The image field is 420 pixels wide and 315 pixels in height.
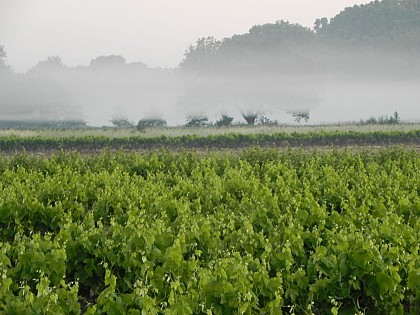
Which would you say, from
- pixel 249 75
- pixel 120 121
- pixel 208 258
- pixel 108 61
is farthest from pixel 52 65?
pixel 208 258

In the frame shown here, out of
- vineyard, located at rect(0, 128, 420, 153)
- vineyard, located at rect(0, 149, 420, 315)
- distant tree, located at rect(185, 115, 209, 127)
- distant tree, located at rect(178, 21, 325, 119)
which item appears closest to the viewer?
vineyard, located at rect(0, 149, 420, 315)

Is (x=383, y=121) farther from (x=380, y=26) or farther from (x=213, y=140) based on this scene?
(x=380, y=26)

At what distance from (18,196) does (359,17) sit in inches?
4022

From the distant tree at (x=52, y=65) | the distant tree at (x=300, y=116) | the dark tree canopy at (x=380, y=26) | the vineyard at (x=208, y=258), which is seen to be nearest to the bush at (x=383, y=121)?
the distant tree at (x=300, y=116)

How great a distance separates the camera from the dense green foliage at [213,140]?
35650 mm

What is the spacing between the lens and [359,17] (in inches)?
4208

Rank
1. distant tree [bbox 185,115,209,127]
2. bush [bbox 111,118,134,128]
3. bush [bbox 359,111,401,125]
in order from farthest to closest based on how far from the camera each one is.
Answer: bush [bbox 111,118,134,128]
distant tree [bbox 185,115,209,127]
bush [bbox 359,111,401,125]

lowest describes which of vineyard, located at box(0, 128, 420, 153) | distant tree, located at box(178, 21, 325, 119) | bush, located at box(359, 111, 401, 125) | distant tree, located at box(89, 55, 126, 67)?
vineyard, located at box(0, 128, 420, 153)

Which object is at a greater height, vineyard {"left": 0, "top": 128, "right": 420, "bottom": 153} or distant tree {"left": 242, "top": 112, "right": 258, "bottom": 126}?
distant tree {"left": 242, "top": 112, "right": 258, "bottom": 126}

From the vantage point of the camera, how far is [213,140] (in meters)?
36.8

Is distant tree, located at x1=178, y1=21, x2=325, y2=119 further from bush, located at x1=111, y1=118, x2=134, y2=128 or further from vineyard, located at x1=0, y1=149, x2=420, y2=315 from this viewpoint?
vineyard, located at x1=0, y1=149, x2=420, y2=315

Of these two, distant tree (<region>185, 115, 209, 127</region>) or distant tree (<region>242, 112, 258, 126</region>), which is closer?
distant tree (<region>185, 115, 209, 127</region>)

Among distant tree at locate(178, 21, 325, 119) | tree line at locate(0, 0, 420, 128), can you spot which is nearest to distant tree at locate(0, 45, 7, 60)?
tree line at locate(0, 0, 420, 128)

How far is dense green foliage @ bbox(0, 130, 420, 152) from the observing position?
3565 cm
